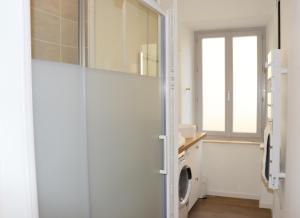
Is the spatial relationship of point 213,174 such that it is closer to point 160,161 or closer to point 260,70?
point 260,70

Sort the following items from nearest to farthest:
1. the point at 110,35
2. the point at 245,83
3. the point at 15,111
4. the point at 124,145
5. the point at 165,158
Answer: the point at 15,111 → the point at 110,35 → the point at 124,145 → the point at 165,158 → the point at 245,83

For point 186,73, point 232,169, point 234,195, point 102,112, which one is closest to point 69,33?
point 102,112

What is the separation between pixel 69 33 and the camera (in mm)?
1209

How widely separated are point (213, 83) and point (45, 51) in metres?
3.68

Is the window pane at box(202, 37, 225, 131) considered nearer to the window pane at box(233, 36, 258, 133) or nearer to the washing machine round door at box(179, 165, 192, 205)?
the window pane at box(233, 36, 258, 133)

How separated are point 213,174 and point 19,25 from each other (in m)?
3.83

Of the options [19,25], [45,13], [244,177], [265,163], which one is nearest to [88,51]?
[45,13]

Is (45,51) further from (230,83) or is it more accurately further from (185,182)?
(230,83)

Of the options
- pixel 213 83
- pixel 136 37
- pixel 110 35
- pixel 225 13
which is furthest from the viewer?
pixel 213 83

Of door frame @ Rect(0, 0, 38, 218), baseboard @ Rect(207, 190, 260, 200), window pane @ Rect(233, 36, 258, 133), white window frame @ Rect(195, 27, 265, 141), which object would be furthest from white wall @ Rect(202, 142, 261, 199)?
door frame @ Rect(0, 0, 38, 218)

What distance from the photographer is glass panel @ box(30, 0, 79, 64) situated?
107 cm

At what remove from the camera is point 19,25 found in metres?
0.88

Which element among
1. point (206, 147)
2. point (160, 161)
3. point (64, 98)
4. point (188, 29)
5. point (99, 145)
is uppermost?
point (188, 29)

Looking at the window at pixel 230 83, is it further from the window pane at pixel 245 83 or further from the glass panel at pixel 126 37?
the glass panel at pixel 126 37
